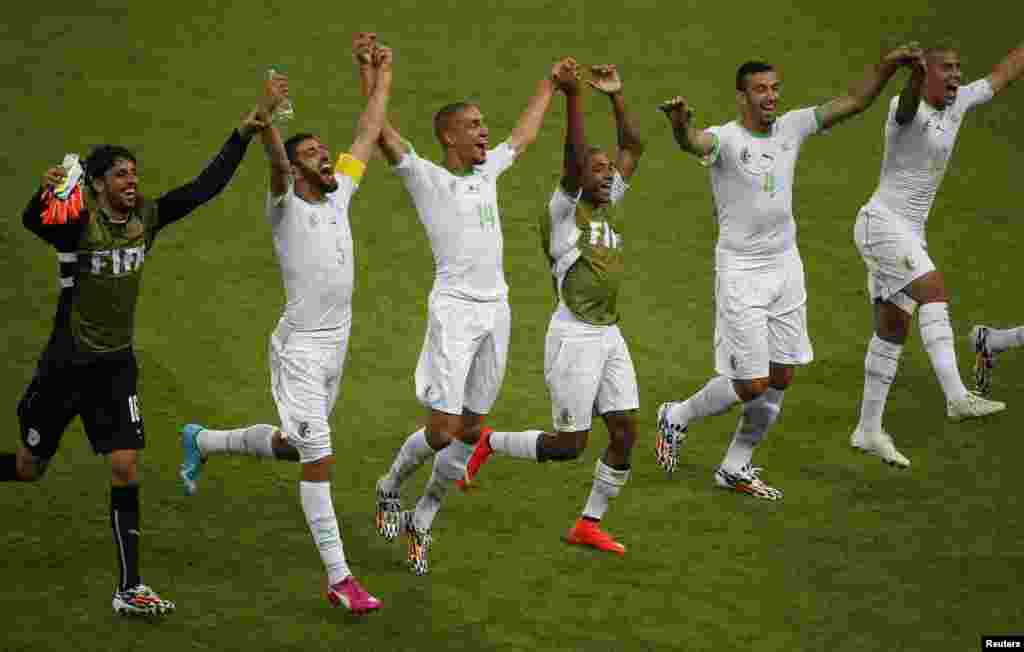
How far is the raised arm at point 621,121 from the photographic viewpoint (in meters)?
10.3

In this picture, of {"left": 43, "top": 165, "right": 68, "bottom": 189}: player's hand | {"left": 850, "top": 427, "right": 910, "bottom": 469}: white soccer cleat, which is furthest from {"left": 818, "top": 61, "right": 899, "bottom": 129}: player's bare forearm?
{"left": 43, "top": 165, "right": 68, "bottom": 189}: player's hand

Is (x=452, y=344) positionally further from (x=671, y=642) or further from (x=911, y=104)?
(x=911, y=104)

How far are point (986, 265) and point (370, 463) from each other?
6.30 meters

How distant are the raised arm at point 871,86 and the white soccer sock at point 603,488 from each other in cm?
275

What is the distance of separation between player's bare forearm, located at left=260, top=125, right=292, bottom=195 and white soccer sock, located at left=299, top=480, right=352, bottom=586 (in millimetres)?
1681

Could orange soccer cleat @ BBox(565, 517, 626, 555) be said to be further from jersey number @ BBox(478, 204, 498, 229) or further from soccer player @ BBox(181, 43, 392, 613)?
jersey number @ BBox(478, 204, 498, 229)

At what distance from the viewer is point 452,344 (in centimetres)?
1012

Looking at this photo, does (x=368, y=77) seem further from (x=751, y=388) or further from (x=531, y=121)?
(x=751, y=388)

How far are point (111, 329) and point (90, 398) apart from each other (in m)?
0.41

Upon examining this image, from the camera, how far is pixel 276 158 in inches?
368

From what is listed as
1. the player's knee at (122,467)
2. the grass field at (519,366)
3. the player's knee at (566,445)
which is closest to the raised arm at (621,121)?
the player's knee at (566,445)

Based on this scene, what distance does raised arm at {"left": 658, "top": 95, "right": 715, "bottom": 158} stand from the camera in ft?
34.7

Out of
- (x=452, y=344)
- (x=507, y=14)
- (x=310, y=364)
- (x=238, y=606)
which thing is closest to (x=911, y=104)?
(x=452, y=344)

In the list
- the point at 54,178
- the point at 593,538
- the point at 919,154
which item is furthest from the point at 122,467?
the point at 919,154
